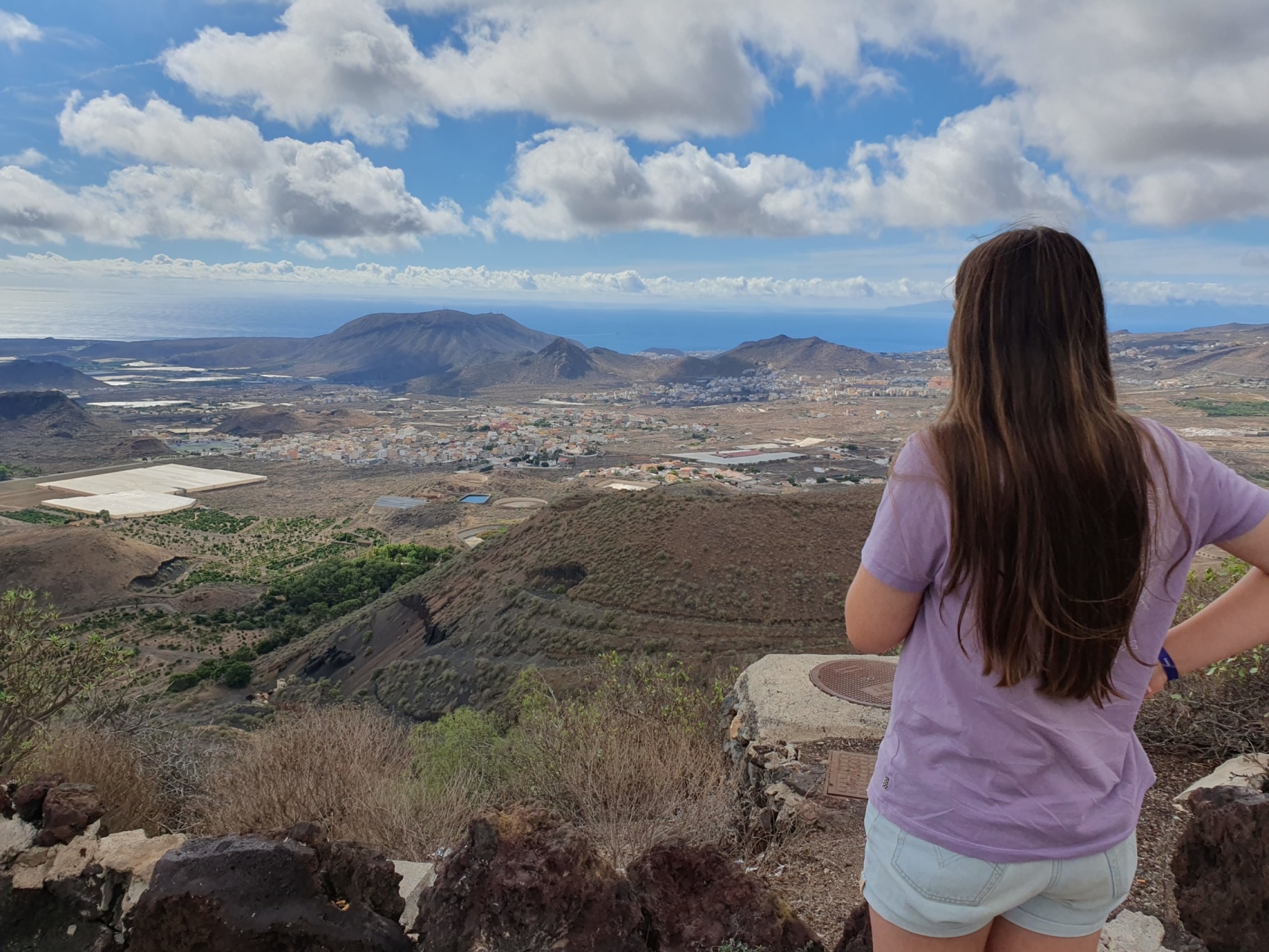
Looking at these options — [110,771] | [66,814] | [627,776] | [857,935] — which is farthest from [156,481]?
[857,935]

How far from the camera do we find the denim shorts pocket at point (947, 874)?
1329 millimetres

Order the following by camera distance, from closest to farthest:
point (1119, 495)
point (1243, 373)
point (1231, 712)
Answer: point (1119, 495), point (1231, 712), point (1243, 373)

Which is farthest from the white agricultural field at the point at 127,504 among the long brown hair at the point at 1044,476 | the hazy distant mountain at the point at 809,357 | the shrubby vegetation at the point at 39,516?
the hazy distant mountain at the point at 809,357

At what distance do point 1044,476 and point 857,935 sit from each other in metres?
1.96

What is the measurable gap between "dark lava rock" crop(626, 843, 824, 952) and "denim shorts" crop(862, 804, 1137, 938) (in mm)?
1343

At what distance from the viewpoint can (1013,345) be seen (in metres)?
1.29

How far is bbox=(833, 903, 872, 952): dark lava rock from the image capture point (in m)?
2.48

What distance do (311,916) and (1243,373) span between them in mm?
122708

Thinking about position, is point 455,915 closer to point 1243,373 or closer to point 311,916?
point 311,916

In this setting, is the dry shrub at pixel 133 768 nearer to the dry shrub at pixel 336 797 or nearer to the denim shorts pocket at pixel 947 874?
the dry shrub at pixel 336 797

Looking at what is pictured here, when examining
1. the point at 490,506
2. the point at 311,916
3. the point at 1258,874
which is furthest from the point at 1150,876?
the point at 490,506

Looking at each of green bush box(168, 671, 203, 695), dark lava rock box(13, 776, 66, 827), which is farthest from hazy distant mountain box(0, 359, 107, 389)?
dark lava rock box(13, 776, 66, 827)

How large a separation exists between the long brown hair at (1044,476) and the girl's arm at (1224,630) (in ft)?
1.08

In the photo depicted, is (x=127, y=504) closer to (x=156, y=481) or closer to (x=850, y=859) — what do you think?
(x=156, y=481)
